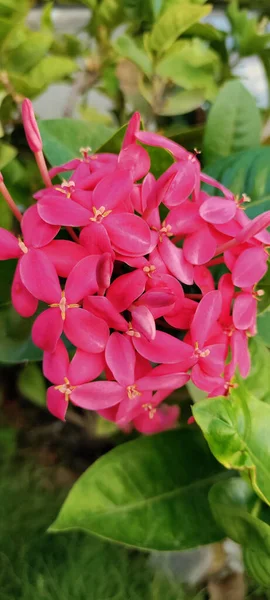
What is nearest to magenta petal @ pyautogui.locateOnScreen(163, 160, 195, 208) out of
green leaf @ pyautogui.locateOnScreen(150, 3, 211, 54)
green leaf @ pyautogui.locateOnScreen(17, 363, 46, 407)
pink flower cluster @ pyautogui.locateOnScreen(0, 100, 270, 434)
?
pink flower cluster @ pyautogui.locateOnScreen(0, 100, 270, 434)

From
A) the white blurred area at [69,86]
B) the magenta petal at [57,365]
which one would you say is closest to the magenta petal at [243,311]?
the magenta petal at [57,365]

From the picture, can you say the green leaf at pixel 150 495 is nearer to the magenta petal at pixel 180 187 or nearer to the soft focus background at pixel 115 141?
the soft focus background at pixel 115 141

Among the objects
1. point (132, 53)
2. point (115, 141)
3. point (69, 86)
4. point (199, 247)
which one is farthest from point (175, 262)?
point (69, 86)

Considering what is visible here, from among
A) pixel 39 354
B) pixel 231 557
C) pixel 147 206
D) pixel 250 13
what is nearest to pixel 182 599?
pixel 231 557

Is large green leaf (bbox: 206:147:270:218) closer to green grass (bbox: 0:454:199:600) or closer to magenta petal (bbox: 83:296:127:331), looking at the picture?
magenta petal (bbox: 83:296:127:331)

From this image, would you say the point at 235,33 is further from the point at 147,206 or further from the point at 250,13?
the point at 147,206

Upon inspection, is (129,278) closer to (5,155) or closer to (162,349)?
(162,349)

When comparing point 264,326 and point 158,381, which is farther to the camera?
point 264,326

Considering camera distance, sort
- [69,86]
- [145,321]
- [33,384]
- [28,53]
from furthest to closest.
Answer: [69,86] → [33,384] → [28,53] → [145,321]
